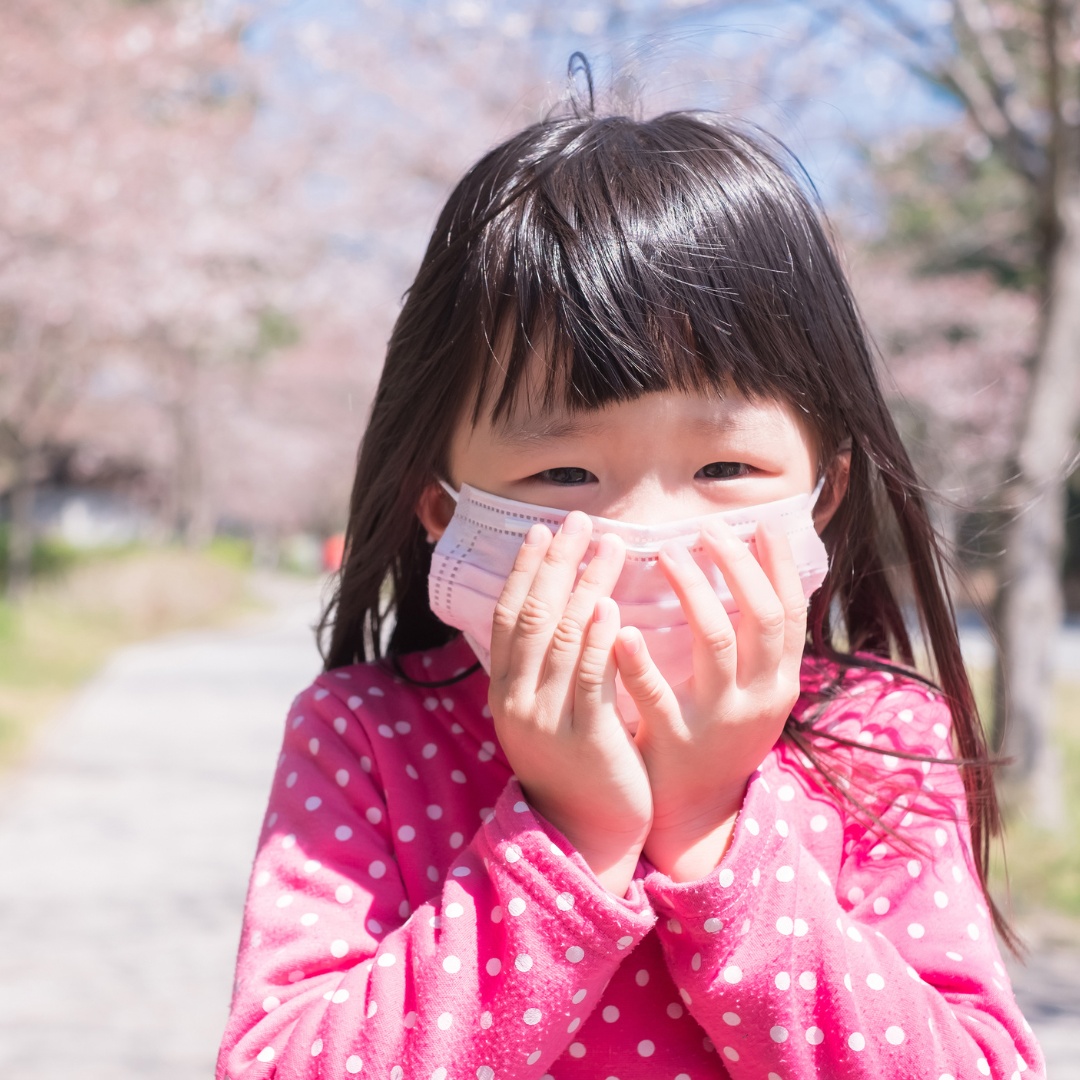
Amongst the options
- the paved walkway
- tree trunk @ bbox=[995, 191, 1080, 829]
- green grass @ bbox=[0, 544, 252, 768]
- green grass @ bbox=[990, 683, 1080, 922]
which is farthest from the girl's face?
green grass @ bbox=[0, 544, 252, 768]

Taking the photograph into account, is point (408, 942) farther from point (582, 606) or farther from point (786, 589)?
point (786, 589)

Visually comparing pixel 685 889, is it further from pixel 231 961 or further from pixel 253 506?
pixel 253 506

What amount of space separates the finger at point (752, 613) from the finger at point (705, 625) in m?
0.01

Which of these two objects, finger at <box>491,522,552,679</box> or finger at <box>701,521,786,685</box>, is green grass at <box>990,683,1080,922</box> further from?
finger at <box>491,522,552,679</box>

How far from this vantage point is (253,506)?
3778cm

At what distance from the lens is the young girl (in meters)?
0.96

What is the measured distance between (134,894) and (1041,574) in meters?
4.22

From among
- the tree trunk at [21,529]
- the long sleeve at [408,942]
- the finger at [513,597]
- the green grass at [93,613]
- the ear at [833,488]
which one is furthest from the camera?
the tree trunk at [21,529]

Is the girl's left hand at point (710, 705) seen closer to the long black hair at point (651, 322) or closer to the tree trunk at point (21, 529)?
the long black hair at point (651, 322)

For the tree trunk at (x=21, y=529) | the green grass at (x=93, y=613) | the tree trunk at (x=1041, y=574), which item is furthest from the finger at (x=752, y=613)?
the tree trunk at (x=21, y=529)

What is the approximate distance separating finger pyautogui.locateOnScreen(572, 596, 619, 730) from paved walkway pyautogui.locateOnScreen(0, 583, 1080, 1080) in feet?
6.60

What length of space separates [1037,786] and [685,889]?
468cm

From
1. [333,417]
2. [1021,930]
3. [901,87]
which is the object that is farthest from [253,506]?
[1021,930]

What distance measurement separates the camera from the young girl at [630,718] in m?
0.96
